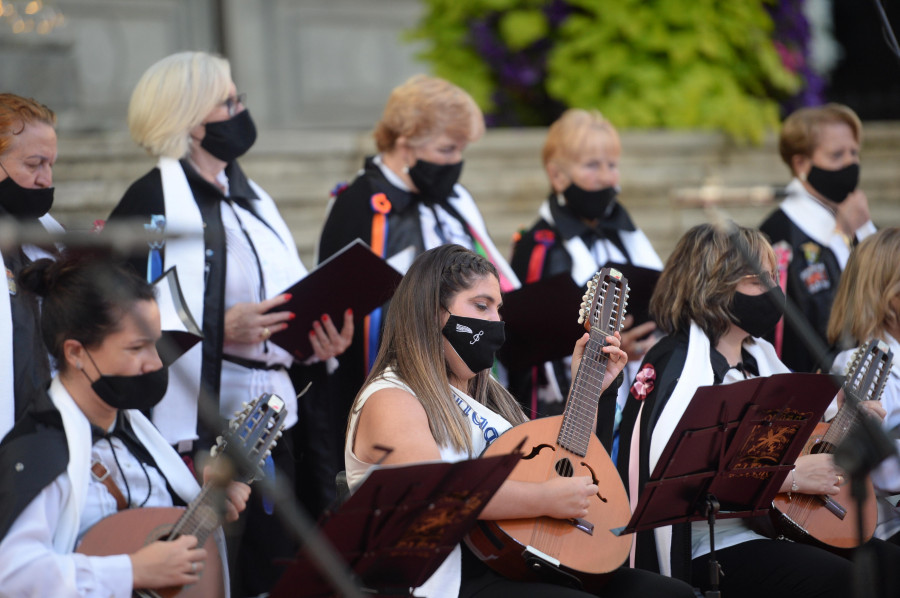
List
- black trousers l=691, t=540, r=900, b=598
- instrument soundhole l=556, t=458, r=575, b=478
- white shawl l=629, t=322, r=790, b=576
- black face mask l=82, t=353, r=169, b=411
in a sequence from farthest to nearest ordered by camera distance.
→ white shawl l=629, t=322, r=790, b=576
black trousers l=691, t=540, r=900, b=598
instrument soundhole l=556, t=458, r=575, b=478
black face mask l=82, t=353, r=169, b=411

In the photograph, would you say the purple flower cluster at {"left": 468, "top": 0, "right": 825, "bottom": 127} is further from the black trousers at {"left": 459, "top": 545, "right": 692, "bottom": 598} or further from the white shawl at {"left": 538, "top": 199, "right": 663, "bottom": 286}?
the black trousers at {"left": 459, "top": 545, "right": 692, "bottom": 598}

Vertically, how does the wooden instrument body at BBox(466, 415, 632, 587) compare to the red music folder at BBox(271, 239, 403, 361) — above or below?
below

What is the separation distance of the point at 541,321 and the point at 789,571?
1355 millimetres

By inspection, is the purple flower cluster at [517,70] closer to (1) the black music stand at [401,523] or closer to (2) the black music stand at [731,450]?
(2) the black music stand at [731,450]

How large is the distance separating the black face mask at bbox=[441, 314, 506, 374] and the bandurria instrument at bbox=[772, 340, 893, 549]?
115cm

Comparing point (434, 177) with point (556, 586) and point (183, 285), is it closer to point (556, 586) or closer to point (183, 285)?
point (183, 285)

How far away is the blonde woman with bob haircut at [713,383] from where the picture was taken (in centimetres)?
362

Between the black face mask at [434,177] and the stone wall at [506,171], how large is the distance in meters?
1.77

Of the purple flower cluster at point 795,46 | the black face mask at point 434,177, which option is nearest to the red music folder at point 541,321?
the black face mask at point 434,177

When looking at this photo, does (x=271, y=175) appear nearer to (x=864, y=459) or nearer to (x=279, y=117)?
(x=279, y=117)

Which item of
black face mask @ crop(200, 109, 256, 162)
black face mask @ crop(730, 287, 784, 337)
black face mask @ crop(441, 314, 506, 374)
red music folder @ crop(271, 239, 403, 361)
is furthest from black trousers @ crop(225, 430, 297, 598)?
black face mask @ crop(730, 287, 784, 337)

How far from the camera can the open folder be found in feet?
11.8

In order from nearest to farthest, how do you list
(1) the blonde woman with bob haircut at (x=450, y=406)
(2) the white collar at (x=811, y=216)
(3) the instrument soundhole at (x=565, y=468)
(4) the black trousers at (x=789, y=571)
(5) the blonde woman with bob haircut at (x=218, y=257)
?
(1) the blonde woman with bob haircut at (x=450, y=406), (3) the instrument soundhole at (x=565, y=468), (4) the black trousers at (x=789, y=571), (5) the blonde woman with bob haircut at (x=218, y=257), (2) the white collar at (x=811, y=216)

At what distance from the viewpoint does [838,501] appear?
12.5 ft
